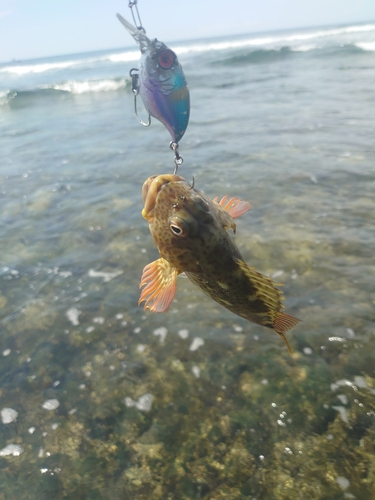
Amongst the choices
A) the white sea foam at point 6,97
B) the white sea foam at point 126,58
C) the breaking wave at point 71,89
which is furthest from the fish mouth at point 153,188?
the white sea foam at point 126,58

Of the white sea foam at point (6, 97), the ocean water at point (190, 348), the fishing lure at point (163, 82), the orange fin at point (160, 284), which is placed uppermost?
the fishing lure at point (163, 82)

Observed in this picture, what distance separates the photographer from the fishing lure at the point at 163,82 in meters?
2.54

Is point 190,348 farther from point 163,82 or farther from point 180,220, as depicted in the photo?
point 163,82

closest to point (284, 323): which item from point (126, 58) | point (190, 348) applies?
point (190, 348)

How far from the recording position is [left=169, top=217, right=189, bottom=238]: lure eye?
86.0 inches

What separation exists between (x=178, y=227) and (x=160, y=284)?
0.53m

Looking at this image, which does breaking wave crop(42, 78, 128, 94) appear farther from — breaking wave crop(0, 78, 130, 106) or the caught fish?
the caught fish

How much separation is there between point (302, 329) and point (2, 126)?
1948cm

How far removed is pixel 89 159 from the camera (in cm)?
1233

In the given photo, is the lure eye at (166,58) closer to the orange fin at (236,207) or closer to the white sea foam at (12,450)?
the orange fin at (236,207)

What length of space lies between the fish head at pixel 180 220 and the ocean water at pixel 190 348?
8.20 ft

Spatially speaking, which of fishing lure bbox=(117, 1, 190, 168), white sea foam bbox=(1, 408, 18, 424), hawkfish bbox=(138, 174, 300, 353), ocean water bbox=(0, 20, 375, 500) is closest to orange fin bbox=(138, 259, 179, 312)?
hawkfish bbox=(138, 174, 300, 353)

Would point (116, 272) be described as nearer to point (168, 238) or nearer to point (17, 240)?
point (17, 240)

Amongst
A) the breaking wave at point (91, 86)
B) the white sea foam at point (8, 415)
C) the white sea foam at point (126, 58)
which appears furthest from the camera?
the white sea foam at point (126, 58)
